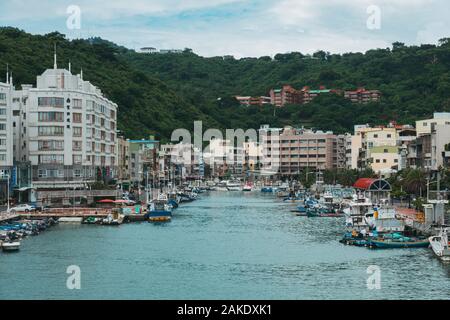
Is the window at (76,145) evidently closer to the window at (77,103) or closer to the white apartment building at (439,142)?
the window at (77,103)

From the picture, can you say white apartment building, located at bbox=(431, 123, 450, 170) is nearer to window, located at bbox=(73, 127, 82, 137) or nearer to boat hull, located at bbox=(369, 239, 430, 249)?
boat hull, located at bbox=(369, 239, 430, 249)

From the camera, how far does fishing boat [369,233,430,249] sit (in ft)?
180

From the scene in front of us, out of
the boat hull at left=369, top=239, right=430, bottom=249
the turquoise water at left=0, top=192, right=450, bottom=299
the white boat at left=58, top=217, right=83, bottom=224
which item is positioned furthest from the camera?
the white boat at left=58, top=217, right=83, bottom=224

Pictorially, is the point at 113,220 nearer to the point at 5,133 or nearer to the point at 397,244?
the point at 5,133

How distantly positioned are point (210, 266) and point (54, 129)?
41653 millimetres

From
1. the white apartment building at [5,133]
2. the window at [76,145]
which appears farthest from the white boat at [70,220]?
the window at [76,145]

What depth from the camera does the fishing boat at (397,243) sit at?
54906mm

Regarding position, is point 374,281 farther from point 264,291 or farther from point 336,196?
point 336,196

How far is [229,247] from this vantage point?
57.2m

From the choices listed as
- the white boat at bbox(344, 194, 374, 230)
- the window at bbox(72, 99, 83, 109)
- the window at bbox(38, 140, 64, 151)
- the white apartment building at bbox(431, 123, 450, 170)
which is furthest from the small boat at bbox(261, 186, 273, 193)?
the white boat at bbox(344, 194, 374, 230)

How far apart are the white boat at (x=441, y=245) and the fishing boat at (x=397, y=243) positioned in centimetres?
304

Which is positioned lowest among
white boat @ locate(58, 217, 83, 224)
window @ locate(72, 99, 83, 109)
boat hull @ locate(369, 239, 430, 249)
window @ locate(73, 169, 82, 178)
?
boat hull @ locate(369, 239, 430, 249)

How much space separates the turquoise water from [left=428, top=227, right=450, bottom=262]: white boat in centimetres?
77
